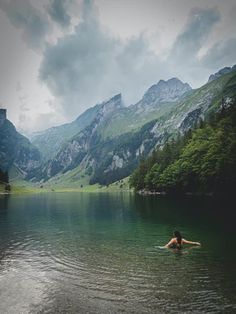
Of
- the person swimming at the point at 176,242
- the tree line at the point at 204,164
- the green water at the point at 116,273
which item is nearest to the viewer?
the green water at the point at 116,273

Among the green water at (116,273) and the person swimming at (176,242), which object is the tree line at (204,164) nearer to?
the green water at (116,273)

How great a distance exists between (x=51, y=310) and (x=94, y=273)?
885 centimetres

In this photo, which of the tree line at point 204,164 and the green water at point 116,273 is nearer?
the green water at point 116,273

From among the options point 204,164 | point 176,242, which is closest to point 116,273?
point 176,242

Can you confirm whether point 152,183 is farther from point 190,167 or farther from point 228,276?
point 228,276

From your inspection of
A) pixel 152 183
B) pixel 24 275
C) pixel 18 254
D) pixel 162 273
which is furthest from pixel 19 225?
pixel 152 183

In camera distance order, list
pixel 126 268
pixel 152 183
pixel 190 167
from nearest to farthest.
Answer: pixel 126 268
pixel 190 167
pixel 152 183

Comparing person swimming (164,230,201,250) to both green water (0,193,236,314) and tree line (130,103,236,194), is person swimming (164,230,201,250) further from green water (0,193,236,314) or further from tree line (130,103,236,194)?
tree line (130,103,236,194)

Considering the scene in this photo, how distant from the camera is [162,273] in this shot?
28391 millimetres

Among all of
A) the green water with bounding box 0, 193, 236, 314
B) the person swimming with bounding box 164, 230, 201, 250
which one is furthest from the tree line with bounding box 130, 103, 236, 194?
the person swimming with bounding box 164, 230, 201, 250

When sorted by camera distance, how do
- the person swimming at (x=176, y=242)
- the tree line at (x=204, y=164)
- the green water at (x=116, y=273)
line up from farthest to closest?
the tree line at (x=204, y=164)
the person swimming at (x=176, y=242)
the green water at (x=116, y=273)

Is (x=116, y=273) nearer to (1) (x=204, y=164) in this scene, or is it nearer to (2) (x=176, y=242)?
(2) (x=176, y=242)

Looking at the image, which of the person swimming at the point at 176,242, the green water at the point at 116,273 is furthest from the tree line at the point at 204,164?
the person swimming at the point at 176,242

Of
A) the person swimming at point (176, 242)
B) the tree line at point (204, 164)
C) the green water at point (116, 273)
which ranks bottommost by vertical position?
the green water at point (116, 273)
